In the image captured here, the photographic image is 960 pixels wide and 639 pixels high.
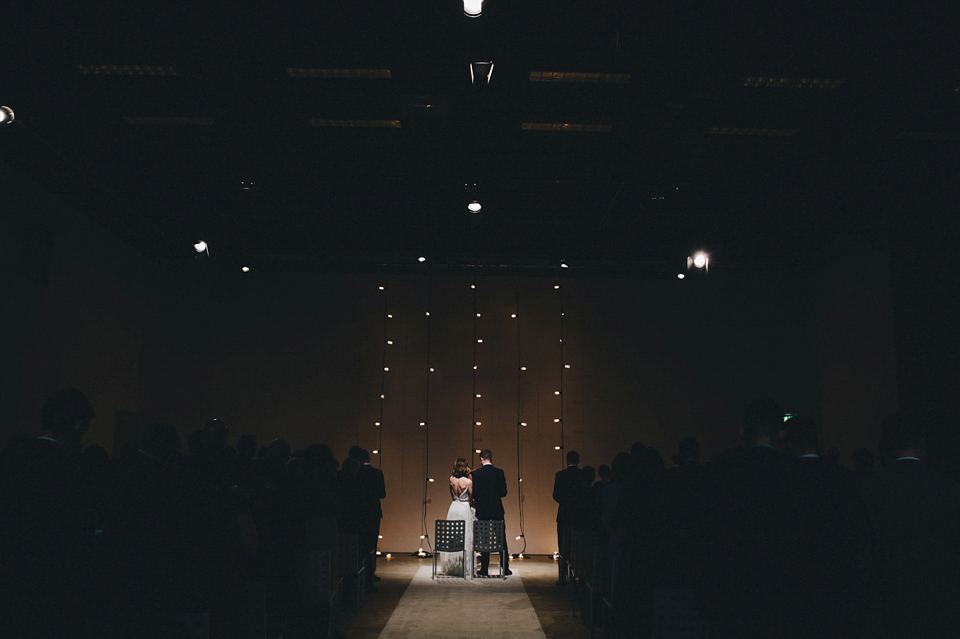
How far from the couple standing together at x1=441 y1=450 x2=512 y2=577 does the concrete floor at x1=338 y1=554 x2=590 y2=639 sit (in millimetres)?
453

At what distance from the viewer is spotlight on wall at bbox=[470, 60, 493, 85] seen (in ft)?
16.5

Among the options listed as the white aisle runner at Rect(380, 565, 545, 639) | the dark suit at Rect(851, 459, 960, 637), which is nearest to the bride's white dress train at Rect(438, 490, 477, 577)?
the white aisle runner at Rect(380, 565, 545, 639)

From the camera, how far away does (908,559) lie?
7.50 feet

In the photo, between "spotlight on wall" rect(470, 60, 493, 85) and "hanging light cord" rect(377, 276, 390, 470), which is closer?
"spotlight on wall" rect(470, 60, 493, 85)

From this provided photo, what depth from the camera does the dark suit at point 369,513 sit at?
637 cm

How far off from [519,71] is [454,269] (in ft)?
17.8

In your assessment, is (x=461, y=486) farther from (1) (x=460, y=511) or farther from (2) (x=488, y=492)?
(2) (x=488, y=492)

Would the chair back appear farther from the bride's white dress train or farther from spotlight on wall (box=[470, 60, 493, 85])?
spotlight on wall (box=[470, 60, 493, 85])

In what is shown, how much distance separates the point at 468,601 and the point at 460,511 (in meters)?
1.60

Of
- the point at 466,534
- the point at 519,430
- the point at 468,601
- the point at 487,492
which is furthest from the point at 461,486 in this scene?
the point at 519,430

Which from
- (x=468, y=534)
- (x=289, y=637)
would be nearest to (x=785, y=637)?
(x=289, y=637)

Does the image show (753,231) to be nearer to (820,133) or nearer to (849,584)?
(820,133)

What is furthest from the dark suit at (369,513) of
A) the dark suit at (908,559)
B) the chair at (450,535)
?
the dark suit at (908,559)

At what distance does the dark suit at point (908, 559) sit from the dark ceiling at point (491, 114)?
3543 millimetres
